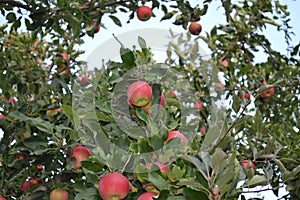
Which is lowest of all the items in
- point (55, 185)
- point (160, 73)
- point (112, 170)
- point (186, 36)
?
point (55, 185)

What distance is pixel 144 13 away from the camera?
10.5ft

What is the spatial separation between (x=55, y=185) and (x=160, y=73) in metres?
0.65

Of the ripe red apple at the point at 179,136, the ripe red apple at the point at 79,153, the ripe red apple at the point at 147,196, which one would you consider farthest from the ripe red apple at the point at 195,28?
the ripe red apple at the point at 147,196

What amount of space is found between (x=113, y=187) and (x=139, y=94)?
34 centimetres

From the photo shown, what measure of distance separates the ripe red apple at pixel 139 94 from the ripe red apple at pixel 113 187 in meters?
0.28

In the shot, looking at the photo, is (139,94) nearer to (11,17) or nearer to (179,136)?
(179,136)

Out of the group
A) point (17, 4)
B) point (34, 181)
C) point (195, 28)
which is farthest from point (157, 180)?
point (195, 28)

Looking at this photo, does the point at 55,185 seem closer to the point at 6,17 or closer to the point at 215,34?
the point at 6,17

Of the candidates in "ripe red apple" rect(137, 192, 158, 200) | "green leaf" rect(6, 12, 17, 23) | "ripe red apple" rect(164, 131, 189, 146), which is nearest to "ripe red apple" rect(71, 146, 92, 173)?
"ripe red apple" rect(164, 131, 189, 146)

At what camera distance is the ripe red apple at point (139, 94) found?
1.63 metres

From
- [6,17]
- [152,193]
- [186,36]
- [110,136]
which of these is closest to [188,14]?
[186,36]

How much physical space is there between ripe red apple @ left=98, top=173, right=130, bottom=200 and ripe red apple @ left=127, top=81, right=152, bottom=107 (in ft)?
0.91

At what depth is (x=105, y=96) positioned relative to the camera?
1.83 meters

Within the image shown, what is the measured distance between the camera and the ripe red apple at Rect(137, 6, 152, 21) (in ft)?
10.5
